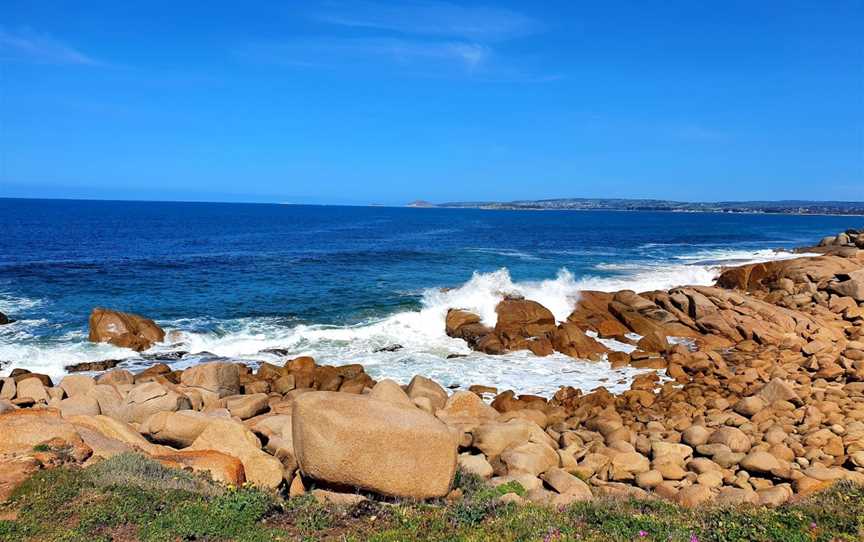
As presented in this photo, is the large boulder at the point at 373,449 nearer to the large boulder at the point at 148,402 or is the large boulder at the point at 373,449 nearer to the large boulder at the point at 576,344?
the large boulder at the point at 148,402

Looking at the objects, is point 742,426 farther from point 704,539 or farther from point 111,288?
point 111,288

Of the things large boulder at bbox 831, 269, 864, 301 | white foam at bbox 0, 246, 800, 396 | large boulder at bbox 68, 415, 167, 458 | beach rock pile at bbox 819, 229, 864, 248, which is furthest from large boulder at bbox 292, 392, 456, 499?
beach rock pile at bbox 819, 229, 864, 248

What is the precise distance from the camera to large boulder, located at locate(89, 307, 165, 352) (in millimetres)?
24562

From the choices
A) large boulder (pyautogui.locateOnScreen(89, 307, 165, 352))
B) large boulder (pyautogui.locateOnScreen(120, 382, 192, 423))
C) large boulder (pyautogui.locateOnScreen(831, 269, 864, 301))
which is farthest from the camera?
large boulder (pyautogui.locateOnScreen(831, 269, 864, 301))

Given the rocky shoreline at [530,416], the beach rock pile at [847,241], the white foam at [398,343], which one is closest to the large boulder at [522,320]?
the rocky shoreline at [530,416]

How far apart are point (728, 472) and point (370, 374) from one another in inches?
503

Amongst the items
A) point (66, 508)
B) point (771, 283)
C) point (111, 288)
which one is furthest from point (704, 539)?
point (111, 288)

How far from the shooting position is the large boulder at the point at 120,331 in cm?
2456

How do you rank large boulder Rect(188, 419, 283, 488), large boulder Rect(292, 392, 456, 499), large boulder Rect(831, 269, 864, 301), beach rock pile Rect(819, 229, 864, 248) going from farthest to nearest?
beach rock pile Rect(819, 229, 864, 248)
large boulder Rect(831, 269, 864, 301)
large boulder Rect(188, 419, 283, 488)
large boulder Rect(292, 392, 456, 499)

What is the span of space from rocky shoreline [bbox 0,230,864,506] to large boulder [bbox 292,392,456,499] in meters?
0.02

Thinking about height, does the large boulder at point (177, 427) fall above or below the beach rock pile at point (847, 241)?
below

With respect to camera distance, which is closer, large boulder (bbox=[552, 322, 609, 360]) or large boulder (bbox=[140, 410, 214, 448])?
large boulder (bbox=[140, 410, 214, 448])

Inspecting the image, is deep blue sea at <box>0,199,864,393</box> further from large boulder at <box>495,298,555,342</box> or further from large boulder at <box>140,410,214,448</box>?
large boulder at <box>140,410,214,448</box>

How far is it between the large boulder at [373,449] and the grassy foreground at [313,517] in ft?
1.34
